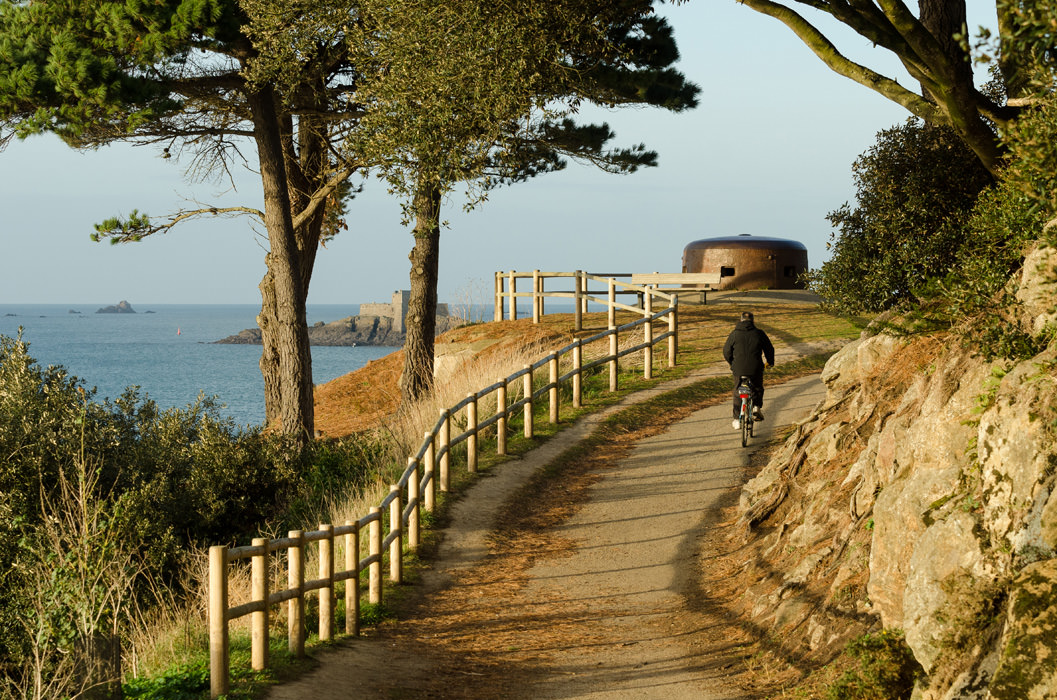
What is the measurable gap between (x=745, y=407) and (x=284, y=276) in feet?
31.3

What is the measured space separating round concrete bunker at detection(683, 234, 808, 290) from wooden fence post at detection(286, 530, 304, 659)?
91.0 feet

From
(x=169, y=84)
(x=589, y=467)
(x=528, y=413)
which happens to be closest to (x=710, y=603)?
(x=589, y=467)

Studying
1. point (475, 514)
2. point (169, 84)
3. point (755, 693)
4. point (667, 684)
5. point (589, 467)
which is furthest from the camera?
point (169, 84)

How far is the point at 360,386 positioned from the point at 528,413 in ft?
44.0

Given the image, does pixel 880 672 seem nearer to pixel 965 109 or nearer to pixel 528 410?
pixel 965 109

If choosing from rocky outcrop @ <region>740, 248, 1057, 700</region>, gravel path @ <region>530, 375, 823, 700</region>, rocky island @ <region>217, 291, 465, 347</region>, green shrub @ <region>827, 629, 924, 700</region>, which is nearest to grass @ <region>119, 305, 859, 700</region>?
gravel path @ <region>530, 375, 823, 700</region>

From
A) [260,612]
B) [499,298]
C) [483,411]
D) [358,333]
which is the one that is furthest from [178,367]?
[260,612]

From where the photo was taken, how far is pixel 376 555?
967 centimetres

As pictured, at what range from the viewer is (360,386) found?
94.0ft

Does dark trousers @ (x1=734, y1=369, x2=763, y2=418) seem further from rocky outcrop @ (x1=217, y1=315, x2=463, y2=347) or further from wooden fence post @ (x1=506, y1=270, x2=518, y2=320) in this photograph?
rocky outcrop @ (x1=217, y1=315, x2=463, y2=347)

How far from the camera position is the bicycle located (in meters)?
14.6

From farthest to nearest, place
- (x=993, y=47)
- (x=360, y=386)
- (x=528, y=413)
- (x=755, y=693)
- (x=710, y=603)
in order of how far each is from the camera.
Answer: (x=360, y=386) → (x=528, y=413) → (x=710, y=603) → (x=755, y=693) → (x=993, y=47)

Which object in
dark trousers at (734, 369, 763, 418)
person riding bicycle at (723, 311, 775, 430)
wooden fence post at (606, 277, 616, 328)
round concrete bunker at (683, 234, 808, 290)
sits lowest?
dark trousers at (734, 369, 763, 418)

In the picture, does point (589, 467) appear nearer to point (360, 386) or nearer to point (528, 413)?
point (528, 413)
